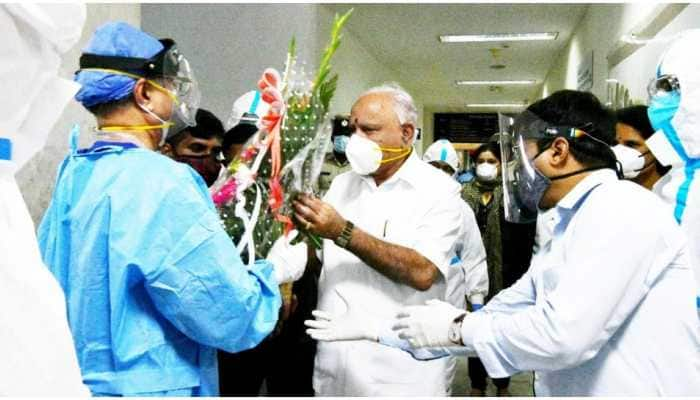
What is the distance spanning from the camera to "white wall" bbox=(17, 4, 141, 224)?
6.13 ft

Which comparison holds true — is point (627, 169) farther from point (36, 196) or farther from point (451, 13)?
point (451, 13)

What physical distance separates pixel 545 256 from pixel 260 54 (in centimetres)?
393

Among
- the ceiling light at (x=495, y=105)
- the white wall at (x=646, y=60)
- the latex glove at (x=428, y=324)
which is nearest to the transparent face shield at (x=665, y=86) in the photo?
the white wall at (x=646, y=60)

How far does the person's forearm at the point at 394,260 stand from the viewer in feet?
5.79

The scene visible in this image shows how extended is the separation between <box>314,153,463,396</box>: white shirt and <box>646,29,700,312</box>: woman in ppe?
67 centimetres

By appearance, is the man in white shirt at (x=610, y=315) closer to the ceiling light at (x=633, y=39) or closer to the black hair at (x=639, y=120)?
the black hair at (x=639, y=120)

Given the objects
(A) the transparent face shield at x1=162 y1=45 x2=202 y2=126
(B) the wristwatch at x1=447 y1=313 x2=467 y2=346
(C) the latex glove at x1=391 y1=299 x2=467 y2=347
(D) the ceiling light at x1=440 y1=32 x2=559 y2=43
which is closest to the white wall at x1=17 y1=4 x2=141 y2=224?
(A) the transparent face shield at x1=162 y1=45 x2=202 y2=126

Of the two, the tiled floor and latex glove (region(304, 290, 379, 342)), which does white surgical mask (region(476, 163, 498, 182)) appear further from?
latex glove (region(304, 290, 379, 342))

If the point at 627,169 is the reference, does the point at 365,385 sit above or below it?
below

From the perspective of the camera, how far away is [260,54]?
16.6 ft

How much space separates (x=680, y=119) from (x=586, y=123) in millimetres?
673

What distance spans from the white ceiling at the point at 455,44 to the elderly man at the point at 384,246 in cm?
422

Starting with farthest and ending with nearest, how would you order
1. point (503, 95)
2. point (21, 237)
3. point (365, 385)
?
point (503, 95)
point (365, 385)
point (21, 237)

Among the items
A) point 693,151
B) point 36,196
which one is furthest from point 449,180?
point 36,196
